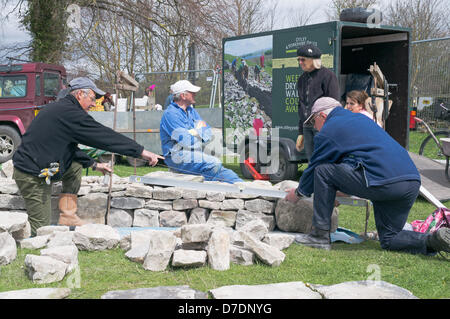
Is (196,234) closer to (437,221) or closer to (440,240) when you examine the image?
(440,240)

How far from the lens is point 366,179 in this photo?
12.8 ft

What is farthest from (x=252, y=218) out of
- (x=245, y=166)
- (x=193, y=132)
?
(x=245, y=166)

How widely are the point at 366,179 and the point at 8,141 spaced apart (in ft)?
32.5

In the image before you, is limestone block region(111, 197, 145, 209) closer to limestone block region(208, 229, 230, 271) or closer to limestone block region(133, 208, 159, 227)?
limestone block region(133, 208, 159, 227)

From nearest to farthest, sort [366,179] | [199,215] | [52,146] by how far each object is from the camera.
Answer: [366,179]
[52,146]
[199,215]

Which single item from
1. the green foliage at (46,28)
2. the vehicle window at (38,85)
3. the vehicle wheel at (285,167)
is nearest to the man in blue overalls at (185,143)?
the vehicle wheel at (285,167)

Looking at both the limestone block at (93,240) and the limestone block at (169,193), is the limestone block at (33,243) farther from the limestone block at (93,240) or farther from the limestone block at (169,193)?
the limestone block at (169,193)

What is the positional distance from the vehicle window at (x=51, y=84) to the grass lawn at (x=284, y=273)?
28.4ft

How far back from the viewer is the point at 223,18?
14945mm

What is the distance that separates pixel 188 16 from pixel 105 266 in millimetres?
12108

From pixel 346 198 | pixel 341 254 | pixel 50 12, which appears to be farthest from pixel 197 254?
pixel 50 12

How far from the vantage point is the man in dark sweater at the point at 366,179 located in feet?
12.8

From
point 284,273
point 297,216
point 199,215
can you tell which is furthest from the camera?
point 199,215
